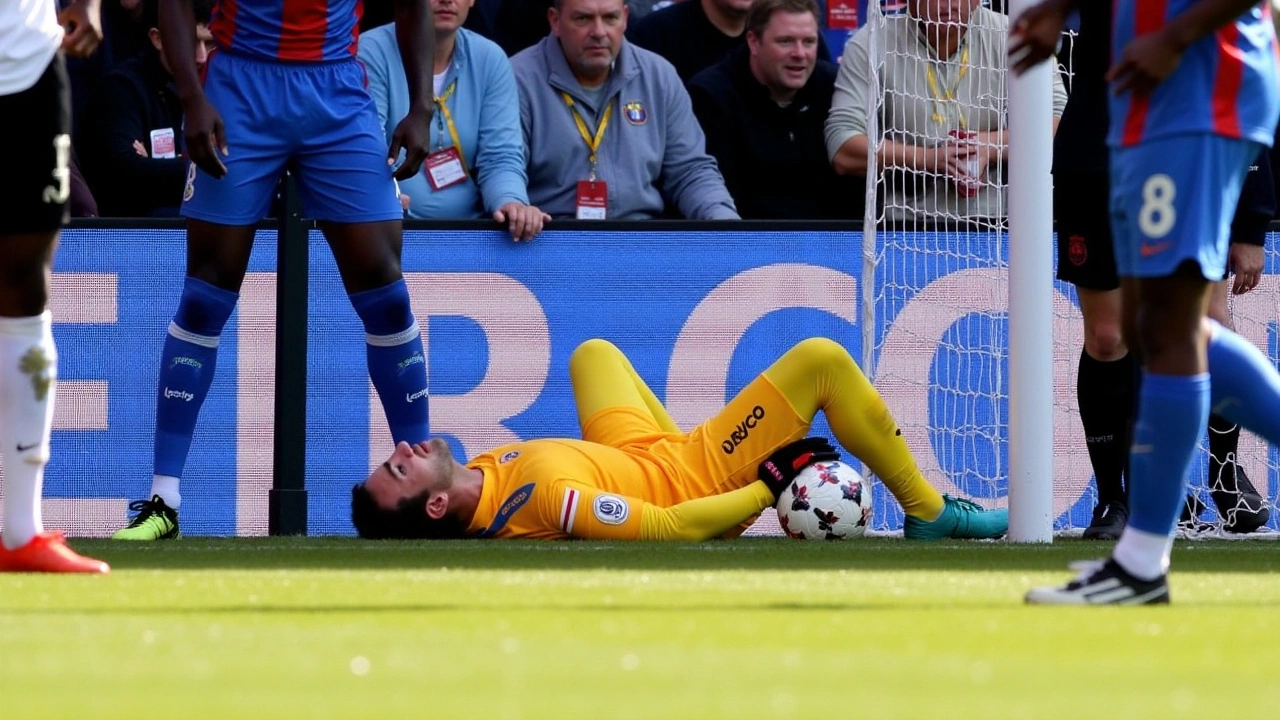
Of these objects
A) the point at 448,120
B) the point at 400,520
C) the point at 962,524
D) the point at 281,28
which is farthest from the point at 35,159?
the point at 448,120

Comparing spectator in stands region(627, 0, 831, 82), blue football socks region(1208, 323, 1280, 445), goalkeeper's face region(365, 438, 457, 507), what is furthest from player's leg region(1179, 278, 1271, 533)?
spectator in stands region(627, 0, 831, 82)

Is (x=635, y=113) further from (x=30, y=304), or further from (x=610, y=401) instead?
(x=30, y=304)

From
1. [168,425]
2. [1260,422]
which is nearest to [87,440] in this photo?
[168,425]

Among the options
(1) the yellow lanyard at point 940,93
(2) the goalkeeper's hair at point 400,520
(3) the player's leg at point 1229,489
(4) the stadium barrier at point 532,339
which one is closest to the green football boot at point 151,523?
(2) the goalkeeper's hair at point 400,520

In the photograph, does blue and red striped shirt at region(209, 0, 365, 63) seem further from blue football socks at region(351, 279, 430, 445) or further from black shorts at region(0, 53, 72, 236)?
black shorts at region(0, 53, 72, 236)

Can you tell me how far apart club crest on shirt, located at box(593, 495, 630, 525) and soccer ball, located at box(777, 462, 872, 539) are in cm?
57

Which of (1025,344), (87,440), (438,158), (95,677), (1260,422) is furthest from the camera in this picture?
(438,158)

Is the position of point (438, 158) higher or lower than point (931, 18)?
lower

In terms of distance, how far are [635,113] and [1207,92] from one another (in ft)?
15.6

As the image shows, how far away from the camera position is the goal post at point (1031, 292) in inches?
252

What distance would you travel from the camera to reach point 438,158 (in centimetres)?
810

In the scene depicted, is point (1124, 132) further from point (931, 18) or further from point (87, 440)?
point (87, 440)

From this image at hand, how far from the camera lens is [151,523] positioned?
642 centimetres

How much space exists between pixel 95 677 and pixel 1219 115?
2.27m
